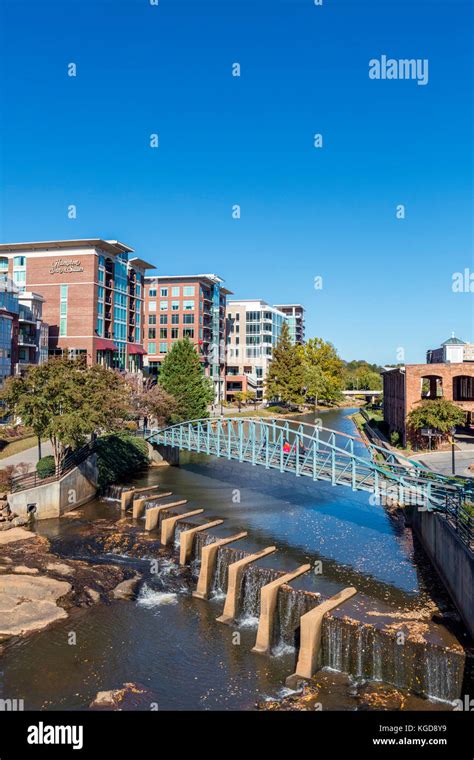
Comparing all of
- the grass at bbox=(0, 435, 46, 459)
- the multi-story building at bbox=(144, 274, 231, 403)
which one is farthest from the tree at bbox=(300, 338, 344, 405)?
the grass at bbox=(0, 435, 46, 459)

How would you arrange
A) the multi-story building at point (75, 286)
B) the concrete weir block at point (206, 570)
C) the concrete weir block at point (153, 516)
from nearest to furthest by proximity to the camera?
the concrete weir block at point (206, 570) < the concrete weir block at point (153, 516) < the multi-story building at point (75, 286)

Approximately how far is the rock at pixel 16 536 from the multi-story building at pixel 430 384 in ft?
90.3

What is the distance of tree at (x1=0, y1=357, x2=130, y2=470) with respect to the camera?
30.7 m

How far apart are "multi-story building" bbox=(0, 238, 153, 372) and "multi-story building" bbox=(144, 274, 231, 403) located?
20.1 meters

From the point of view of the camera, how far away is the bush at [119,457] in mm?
36816

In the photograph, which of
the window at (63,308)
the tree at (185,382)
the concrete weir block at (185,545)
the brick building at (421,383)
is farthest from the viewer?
the window at (63,308)

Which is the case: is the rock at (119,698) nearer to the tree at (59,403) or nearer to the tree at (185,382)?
the tree at (59,403)

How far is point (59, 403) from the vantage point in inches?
1259

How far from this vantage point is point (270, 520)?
1135 inches

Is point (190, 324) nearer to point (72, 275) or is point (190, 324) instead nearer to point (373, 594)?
point (72, 275)

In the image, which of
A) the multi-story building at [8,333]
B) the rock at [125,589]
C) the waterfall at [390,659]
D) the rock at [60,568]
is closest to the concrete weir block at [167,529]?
the rock at [125,589]

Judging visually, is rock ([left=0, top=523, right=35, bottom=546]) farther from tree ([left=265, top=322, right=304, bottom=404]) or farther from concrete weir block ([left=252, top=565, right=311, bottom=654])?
tree ([left=265, top=322, right=304, bottom=404])

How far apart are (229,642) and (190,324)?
7073cm
